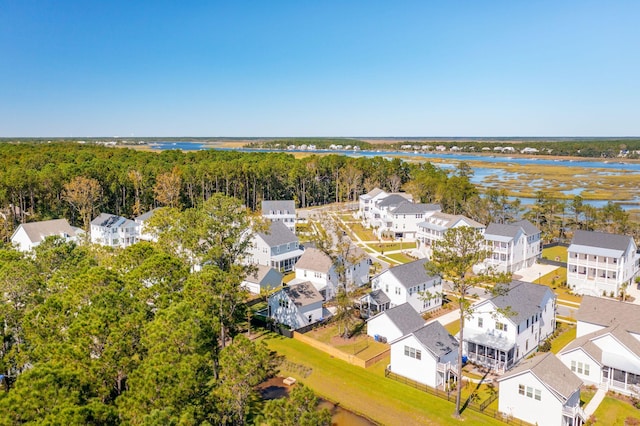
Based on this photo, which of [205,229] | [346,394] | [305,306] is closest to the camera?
[346,394]

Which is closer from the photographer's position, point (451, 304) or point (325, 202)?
point (451, 304)

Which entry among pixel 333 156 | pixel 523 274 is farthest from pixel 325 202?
pixel 523 274

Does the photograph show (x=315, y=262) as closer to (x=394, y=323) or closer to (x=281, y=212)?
(x=394, y=323)

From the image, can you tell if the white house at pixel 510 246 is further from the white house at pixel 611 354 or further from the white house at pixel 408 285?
the white house at pixel 611 354

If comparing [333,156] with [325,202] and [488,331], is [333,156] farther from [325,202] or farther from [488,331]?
[488,331]

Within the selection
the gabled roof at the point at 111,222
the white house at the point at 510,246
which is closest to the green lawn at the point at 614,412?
the white house at the point at 510,246

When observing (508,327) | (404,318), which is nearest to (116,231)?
(404,318)
